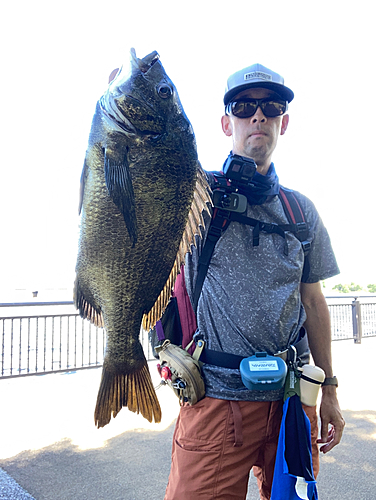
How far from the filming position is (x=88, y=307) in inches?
55.7

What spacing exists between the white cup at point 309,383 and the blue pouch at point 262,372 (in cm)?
23

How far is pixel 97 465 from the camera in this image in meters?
3.68

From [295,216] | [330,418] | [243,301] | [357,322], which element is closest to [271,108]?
[295,216]

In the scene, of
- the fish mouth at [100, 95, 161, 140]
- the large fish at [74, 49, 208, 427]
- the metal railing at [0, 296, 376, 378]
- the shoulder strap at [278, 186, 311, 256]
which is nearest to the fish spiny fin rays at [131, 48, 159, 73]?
the large fish at [74, 49, 208, 427]

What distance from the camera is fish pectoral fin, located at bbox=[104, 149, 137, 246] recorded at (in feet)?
4.09

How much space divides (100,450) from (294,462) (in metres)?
2.79

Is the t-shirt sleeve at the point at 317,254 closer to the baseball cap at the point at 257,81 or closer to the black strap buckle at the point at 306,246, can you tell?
the black strap buckle at the point at 306,246

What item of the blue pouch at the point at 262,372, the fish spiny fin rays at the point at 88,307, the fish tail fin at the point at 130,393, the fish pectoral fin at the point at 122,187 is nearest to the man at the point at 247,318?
the blue pouch at the point at 262,372

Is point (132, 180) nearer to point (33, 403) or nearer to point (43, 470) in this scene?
point (43, 470)

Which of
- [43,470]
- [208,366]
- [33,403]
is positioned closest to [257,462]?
[208,366]

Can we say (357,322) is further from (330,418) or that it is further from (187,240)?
(187,240)

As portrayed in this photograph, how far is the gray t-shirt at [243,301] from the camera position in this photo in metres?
1.98

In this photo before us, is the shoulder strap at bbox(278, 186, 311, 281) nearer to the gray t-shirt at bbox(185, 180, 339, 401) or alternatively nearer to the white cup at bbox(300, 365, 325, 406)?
the gray t-shirt at bbox(185, 180, 339, 401)

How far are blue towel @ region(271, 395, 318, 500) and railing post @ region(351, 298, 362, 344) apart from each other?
32.3ft
